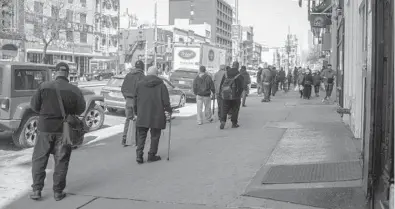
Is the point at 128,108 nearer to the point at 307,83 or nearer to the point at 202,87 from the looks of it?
the point at 202,87

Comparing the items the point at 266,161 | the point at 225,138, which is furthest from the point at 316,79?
the point at 266,161

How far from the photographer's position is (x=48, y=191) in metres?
6.21

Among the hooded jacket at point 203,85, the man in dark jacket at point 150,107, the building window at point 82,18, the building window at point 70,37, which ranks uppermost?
the building window at point 82,18

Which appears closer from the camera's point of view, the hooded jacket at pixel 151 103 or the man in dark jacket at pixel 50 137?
the man in dark jacket at pixel 50 137

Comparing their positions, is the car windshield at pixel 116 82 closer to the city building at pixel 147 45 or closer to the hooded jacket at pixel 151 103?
the hooded jacket at pixel 151 103

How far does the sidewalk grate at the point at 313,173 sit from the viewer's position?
20.9 feet

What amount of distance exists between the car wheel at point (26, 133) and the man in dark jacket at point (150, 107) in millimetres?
2737

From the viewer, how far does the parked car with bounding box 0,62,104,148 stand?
29.3ft

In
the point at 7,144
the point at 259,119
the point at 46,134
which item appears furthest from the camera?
the point at 259,119

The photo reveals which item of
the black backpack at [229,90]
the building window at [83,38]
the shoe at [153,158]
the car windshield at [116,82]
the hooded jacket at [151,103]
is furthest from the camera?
the building window at [83,38]

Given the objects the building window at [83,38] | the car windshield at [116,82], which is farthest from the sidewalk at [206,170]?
the building window at [83,38]

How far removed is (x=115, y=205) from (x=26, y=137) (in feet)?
15.2

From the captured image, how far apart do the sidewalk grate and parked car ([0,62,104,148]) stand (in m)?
3.88

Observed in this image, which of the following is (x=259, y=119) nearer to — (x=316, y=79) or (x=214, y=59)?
(x=316, y=79)
